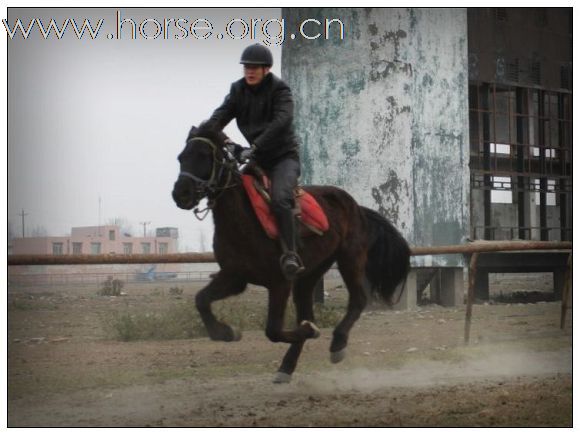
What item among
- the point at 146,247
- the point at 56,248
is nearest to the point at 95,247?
the point at 146,247

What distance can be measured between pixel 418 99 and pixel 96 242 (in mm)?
5378

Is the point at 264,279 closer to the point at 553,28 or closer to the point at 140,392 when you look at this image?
the point at 140,392

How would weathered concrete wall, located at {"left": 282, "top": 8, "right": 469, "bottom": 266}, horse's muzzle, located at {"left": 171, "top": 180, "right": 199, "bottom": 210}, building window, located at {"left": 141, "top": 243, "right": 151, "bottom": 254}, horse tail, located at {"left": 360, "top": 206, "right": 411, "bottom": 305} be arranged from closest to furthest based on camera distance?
horse's muzzle, located at {"left": 171, "top": 180, "right": 199, "bottom": 210}, horse tail, located at {"left": 360, "top": 206, "right": 411, "bottom": 305}, building window, located at {"left": 141, "top": 243, "right": 151, "bottom": 254}, weathered concrete wall, located at {"left": 282, "top": 8, "right": 469, "bottom": 266}

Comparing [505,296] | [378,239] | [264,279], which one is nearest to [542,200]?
[505,296]

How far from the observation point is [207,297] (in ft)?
22.5

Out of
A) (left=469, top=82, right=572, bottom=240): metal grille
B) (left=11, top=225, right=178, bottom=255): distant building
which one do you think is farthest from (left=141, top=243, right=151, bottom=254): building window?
(left=469, top=82, right=572, bottom=240): metal grille

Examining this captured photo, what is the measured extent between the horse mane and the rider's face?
1.62ft

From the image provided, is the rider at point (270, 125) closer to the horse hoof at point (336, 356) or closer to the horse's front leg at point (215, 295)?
the horse's front leg at point (215, 295)

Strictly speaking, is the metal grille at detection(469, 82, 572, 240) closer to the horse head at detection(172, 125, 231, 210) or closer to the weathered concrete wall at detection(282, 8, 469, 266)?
the weathered concrete wall at detection(282, 8, 469, 266)

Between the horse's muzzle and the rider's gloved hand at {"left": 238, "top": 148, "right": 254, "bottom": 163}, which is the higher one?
the rider's gloved hand at {"left": 238, "top": 148, "right": 254, "bottom": 163}

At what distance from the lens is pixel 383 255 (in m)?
8.23

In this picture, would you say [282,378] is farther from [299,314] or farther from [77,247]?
[77,247]

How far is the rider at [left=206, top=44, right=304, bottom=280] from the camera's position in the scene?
677cm

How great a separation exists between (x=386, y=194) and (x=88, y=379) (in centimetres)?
548
